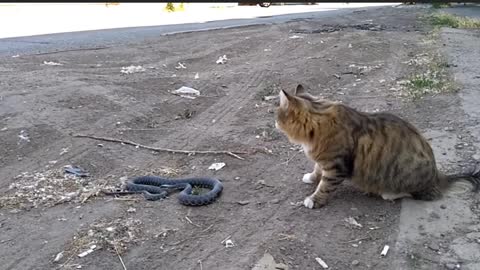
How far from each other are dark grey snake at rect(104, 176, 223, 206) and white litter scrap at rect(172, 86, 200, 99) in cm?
295

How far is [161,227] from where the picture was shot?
412cm

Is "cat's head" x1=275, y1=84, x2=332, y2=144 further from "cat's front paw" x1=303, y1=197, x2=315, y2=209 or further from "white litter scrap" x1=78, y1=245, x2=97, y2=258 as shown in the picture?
"white litter scrap" x1=78, y1=245, x2=97, y2=258

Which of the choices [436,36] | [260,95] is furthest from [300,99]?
[436,36]

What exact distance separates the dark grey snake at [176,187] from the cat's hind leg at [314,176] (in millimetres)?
789

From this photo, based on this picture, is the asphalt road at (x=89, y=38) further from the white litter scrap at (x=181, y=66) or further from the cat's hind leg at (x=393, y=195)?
the cat's hind leg at (x=393, y=195)

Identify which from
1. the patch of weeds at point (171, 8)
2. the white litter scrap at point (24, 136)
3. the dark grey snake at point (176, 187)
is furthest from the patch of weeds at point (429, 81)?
the patch of weeds at point (171, 8)

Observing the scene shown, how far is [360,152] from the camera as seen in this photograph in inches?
171

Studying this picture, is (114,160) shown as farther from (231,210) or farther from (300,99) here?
(300,99)

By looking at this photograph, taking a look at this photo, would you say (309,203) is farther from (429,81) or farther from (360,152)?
(429,81)

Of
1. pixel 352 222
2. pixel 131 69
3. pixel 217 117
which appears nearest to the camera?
pixel 352 222

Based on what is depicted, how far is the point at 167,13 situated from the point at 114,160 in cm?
1540

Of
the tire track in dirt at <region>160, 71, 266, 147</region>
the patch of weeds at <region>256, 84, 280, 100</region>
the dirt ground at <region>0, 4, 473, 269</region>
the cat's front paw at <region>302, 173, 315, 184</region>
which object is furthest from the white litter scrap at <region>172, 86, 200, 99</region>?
the cat's front paw at <region>302, 173, 315, 184</region>

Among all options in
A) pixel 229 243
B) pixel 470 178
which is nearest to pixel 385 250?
pixel 229 243

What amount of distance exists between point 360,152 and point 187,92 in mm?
4041
